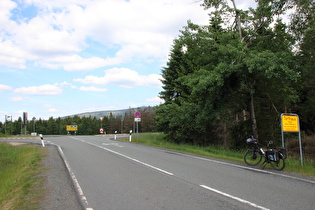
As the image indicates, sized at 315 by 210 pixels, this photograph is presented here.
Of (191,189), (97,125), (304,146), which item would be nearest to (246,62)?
(191,189)

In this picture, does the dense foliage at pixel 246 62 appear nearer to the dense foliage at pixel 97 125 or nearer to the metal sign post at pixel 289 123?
the metal sign post at pixel 289 123

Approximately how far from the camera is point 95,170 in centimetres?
904

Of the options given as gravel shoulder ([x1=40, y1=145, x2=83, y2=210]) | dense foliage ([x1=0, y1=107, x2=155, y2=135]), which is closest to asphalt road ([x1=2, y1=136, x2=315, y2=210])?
gravel shoulder ([x1=40, y1=145, x2=83, y2=210])

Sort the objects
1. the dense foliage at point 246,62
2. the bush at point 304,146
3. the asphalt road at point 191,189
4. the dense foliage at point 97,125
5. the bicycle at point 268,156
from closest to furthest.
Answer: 1. the asphalt road at point 191,189
2. the bicycle at point 268,156
3. the dense foliage at point 246,62
4. the bush at point 304,146
5. the dense foliage at point 97,125

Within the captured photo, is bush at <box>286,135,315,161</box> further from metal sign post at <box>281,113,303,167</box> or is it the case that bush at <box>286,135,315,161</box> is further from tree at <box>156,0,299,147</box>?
metal sign post at <box>281,113,303,167</box>

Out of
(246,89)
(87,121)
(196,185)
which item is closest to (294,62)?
(246,89)

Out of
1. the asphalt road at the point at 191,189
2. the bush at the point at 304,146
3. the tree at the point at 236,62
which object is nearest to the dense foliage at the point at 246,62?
the tree at the point at 236,62

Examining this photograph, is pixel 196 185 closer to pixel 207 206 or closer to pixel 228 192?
pixel 228 192

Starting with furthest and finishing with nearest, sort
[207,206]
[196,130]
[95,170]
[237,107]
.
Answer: [196,130], [237,107], [95,170], [207,206]

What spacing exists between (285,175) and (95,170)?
21.7 ft

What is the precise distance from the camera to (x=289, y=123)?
10.2 meters

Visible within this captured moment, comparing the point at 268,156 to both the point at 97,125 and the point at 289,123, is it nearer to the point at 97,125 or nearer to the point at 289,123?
the point at 289,123

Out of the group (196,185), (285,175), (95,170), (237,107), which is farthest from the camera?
(237,107)

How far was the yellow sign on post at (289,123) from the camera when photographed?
10067 mm
